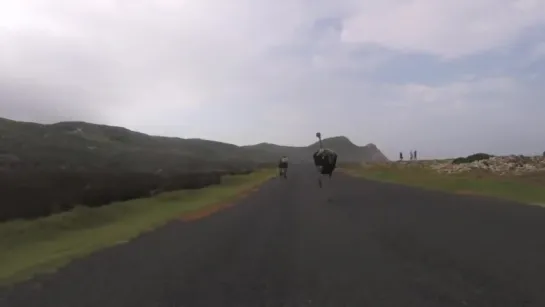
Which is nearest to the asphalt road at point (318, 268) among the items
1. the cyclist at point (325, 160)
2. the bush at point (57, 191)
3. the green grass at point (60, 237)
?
the green grass at point (60, 237)

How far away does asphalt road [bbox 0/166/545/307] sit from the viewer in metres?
8.79

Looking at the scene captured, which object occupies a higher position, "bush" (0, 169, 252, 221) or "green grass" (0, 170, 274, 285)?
"bush" (0, 169, 252, 221)

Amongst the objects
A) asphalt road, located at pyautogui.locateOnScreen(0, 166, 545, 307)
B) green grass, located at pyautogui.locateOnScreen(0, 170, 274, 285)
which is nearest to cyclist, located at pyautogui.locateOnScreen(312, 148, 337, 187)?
green grass, located at pyautogui.locateOnScreen(0, 170, 274, 285)

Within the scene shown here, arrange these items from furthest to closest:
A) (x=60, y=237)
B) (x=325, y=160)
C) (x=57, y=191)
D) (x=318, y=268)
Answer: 1. (x=325, y=160)
2. (x=57, y=191)
3. (x=60, y=237)
4. (x=318, y=268)

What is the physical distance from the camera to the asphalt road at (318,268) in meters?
8.79

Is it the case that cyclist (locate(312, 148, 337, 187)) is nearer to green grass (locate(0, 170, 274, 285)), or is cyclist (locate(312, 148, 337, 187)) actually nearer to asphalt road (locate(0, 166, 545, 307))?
green grass (locate(0, 170, 274, 285))

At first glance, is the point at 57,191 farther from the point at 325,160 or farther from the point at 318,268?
the point at 318,268

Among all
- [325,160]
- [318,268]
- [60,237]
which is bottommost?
[60,237]

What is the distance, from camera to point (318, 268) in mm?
11422

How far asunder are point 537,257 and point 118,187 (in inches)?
1323

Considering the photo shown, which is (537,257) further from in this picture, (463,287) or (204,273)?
(204,273)

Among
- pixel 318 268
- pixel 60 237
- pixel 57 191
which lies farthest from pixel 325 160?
pixel 318 268

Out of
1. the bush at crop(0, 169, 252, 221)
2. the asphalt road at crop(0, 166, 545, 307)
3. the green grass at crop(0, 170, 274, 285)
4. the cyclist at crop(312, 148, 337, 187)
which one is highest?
the cyclist at crop(312, 148, 337, 187)

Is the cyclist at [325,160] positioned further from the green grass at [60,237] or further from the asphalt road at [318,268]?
the asphalt road at [318,268]
